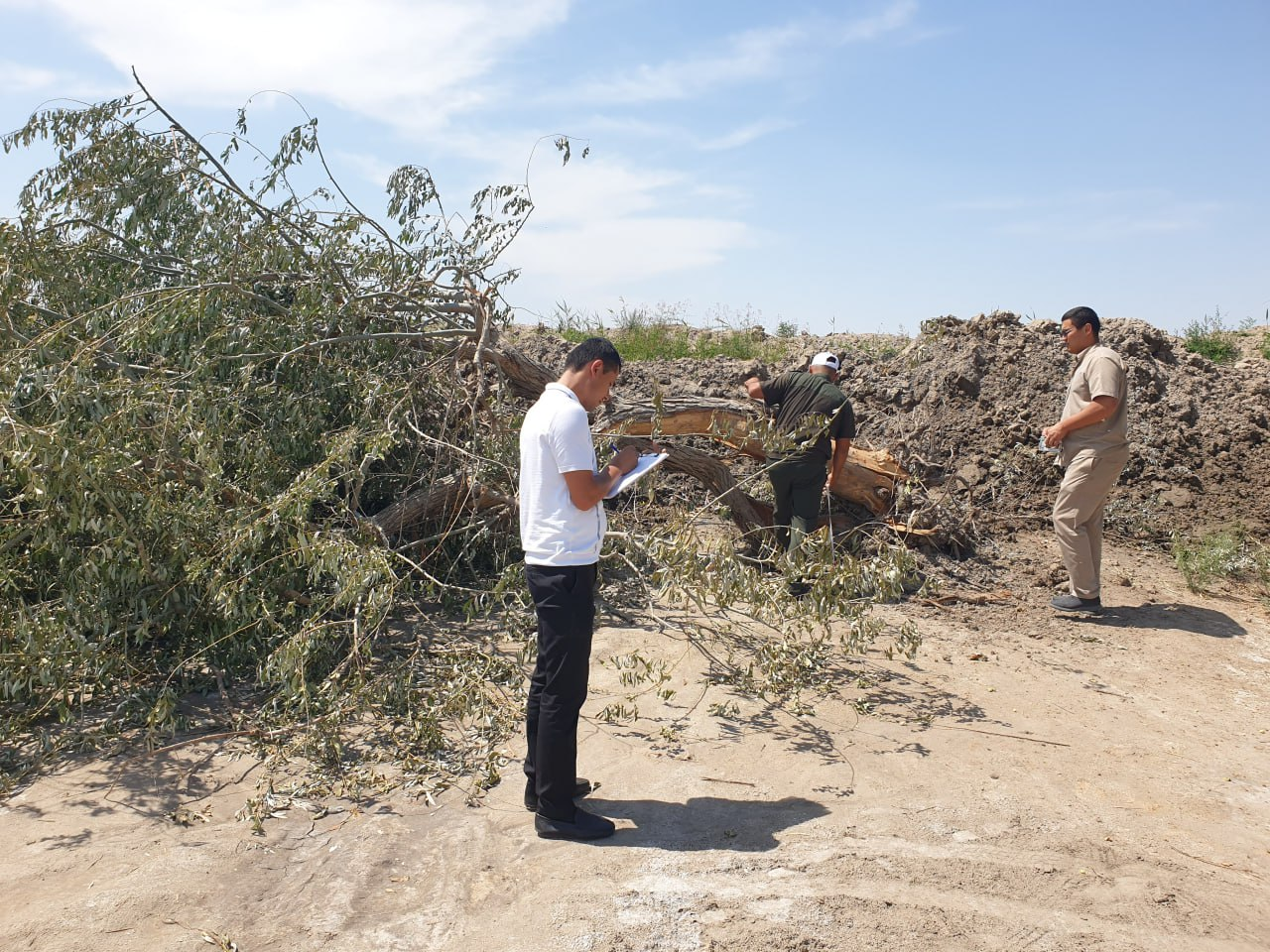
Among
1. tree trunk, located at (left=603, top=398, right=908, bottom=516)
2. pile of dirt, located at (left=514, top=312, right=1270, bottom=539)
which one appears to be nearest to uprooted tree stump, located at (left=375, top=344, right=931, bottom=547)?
tree trunk, located at (left=603, top=398, right=908, bottom=516)

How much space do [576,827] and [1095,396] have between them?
4094 millimetres

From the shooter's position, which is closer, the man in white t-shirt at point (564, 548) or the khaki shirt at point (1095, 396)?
the man in white t-shirt at point (564, 548)

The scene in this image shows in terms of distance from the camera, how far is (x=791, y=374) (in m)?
6.39

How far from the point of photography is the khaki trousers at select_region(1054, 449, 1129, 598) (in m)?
5.86

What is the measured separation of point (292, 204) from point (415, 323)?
1045 millimetres

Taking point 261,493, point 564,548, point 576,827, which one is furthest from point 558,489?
point 261,493

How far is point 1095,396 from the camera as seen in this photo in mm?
5750

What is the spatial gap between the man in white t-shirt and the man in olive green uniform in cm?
295

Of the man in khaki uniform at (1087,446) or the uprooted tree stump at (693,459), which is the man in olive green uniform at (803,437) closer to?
the uprooted tree stump at (693,459)

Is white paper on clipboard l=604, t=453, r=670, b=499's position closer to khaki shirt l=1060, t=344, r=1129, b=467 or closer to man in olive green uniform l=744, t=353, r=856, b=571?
man in olive green uniform l=744, t=353, r=856, b=571

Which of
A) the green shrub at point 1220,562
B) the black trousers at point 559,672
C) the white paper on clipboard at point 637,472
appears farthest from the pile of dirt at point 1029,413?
the black trousers at point 559,672

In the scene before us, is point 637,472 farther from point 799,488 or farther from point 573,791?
point 799,488

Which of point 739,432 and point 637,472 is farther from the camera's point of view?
point 739,432

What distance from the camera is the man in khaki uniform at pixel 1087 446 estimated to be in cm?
577
